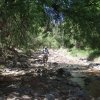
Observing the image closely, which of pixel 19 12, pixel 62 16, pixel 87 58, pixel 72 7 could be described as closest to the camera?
pixel 19 12

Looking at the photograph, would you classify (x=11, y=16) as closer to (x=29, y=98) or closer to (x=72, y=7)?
(x=72, y=7)

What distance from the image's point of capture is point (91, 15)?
48.8 ft

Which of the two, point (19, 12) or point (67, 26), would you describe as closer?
point (19, 12)

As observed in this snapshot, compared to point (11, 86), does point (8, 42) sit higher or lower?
higher

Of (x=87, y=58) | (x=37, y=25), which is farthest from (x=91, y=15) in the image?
(x=87, y=58)

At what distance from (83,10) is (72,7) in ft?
1.87

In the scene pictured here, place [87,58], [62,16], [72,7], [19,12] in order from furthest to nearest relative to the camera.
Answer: [87,58] < [62,16] < [72,7] < [19,12]

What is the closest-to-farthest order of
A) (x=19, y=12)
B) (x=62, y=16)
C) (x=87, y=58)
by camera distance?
(x=19, y=12)
(x=62, y=16)
(x=87, y=58)

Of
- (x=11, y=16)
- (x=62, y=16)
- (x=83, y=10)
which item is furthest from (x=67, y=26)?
(x=11, y=16)

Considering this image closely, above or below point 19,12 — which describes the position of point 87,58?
below

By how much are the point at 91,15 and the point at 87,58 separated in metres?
28.7

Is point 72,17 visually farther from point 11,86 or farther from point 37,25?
point 11,86

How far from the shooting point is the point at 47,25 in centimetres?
1555

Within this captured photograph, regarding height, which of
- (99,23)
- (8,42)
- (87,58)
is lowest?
(87,58)
